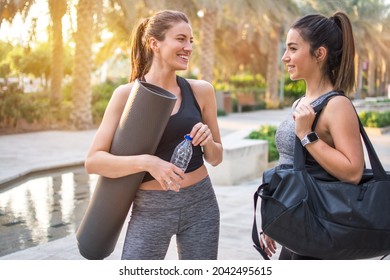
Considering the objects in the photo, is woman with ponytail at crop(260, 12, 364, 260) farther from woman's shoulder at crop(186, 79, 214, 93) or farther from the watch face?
woman's shoulder at crop(186, 79, 214, 93)

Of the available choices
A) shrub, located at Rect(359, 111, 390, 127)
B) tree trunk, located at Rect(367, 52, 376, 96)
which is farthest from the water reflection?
shrub, located at Rect(359, 111, 390, 127)

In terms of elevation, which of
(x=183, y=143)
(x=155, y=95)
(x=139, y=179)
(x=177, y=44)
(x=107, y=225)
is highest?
(x=177, y=44)

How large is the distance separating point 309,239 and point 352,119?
1.34ft

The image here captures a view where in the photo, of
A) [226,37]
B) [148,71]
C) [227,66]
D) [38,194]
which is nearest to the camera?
[148,71]

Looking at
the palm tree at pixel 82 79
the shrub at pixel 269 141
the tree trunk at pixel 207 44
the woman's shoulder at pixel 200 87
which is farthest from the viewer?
the tree trunk at pixel 207 44

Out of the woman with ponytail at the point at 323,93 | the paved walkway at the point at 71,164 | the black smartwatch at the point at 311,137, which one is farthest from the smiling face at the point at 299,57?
the paved walkway at the point at 71,164

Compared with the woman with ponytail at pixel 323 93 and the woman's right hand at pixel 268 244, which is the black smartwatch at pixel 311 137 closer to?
the woman with ponytail at pixel 323 93

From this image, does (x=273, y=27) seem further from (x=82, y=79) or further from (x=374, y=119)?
(x=374, y=119)

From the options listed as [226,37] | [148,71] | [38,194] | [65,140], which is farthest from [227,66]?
[148,71]

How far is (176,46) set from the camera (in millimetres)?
1995

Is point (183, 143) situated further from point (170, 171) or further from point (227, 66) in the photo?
point (227, 66)

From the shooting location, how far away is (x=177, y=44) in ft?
6.55

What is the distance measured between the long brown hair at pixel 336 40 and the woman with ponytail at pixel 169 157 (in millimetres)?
433

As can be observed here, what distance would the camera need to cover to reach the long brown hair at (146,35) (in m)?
2.01
